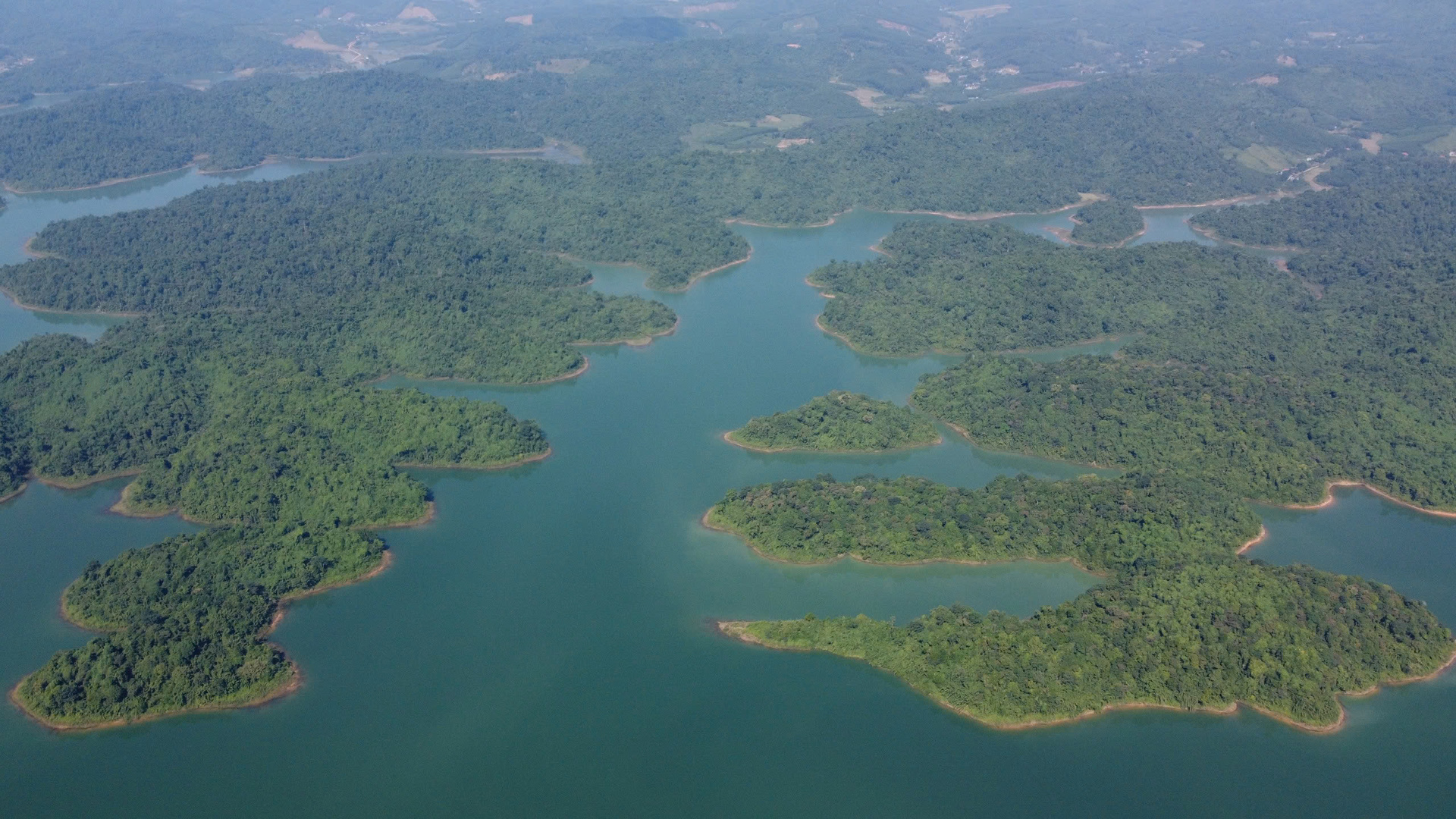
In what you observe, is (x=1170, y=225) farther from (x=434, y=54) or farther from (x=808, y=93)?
(x=434, y=54)

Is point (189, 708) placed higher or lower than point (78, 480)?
lower

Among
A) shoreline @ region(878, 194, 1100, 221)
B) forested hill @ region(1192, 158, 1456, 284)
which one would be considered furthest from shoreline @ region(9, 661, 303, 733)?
forested hill @ region(1192, 158, 1456, 284)

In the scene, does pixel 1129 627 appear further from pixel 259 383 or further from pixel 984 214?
pixel 984 214

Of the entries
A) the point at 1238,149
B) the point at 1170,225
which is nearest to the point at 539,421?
the point at 1170,225

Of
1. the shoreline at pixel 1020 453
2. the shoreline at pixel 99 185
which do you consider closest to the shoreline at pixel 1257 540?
the shoreline at pixel 1020 453

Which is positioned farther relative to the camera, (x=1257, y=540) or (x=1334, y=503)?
(x=1334, y=503)

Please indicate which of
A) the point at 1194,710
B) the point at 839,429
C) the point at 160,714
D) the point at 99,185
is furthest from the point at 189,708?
the point at 99,185

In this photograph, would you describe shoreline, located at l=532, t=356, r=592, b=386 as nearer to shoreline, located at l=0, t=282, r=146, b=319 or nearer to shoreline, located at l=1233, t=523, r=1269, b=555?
shoreline, located at l=0, t=282, r=146, b=319
